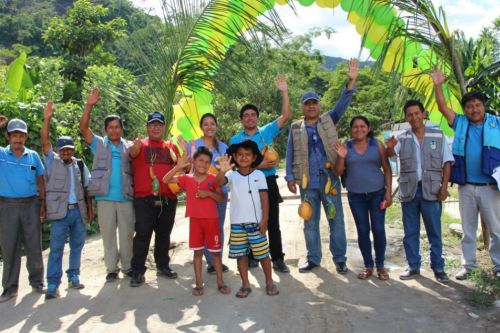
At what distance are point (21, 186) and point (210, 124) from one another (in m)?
1.99

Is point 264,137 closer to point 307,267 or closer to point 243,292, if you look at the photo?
point 307,267

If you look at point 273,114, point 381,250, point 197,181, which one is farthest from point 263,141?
point 273,114

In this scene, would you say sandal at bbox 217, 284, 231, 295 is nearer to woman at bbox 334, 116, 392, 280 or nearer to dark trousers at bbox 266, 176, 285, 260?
dark trousers at bbox 266, 176, 285, 260

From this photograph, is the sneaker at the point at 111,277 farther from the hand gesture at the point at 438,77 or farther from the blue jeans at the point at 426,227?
the hand gesture at the point at 438,77

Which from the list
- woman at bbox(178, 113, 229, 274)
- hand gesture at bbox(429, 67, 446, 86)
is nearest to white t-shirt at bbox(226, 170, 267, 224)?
woman at bbox(178, 113, 229, 274)

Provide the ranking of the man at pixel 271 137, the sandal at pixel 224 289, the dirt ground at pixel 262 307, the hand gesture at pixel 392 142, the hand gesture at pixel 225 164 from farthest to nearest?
the man at pixel 271 137 → the hand gesture at pixel 392 142 → the sandal at pixel 224 289 → the hand gesture at pixel 225 164 → the dirt ground at pixel 262 307

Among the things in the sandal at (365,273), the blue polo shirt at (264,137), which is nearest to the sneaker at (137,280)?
the blue polo shirt at (264,137)

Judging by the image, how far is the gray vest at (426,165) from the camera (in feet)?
14.6

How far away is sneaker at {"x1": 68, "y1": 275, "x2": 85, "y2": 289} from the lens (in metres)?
4.71

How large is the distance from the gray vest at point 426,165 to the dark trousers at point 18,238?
3748 mm

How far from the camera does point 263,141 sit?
496 centimetres

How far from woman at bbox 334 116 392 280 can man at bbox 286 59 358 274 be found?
0.58 ft

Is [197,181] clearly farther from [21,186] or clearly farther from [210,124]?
[21,186]

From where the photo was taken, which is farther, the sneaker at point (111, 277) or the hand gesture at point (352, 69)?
the sneaker at point (111, 277)
